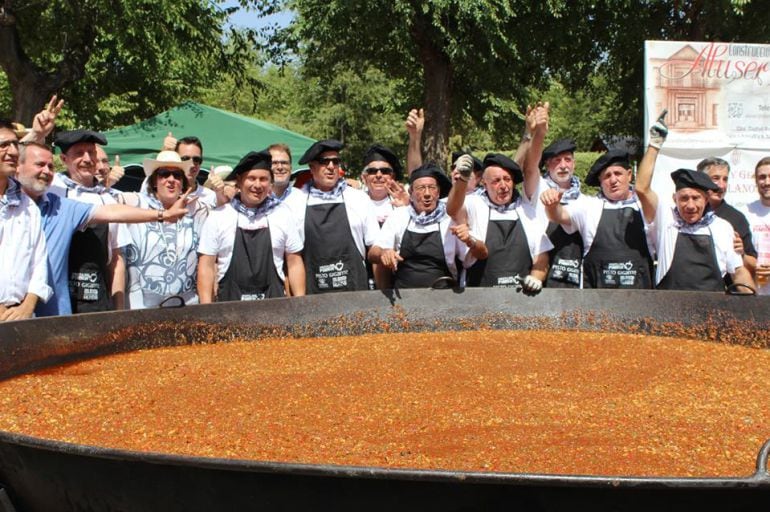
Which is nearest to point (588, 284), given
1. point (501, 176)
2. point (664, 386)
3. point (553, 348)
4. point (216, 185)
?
point (501, 176)

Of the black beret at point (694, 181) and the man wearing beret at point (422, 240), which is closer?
the black beret at point (694, 181)

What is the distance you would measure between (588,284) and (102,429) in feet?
10.2

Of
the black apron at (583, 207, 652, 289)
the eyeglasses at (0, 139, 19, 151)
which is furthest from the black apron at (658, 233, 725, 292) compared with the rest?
the eyeglasses at (0, 139, 19, 151)

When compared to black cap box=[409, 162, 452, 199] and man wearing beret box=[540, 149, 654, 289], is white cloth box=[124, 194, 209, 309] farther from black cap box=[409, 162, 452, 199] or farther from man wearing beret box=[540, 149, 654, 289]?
man wearing beret box=[540, 149, 654, 289]

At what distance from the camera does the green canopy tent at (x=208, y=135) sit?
1142 cm

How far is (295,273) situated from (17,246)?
1.48 metres

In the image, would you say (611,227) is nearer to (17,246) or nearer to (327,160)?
(327,160)

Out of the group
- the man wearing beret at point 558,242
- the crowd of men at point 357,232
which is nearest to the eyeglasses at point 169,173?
the crowd of men at point 357,232

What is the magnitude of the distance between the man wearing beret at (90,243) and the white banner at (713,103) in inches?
184

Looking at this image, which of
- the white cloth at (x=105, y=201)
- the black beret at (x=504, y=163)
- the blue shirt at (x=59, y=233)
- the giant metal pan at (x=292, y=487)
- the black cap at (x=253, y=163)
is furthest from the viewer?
the black beret at (x=504, y=163)

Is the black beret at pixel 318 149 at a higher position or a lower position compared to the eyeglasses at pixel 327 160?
higher

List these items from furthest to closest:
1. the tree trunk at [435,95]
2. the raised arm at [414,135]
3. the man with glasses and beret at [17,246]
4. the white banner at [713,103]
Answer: the tree trunk at [435,95] → the white banner at [713,103] → the raised arm at [414,135] → the man with glasses and beret at [17,246]

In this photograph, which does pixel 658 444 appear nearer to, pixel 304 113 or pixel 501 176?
pixel 501 176

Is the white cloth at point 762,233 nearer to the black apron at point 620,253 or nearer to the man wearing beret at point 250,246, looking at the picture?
the black apron at point 620,253
